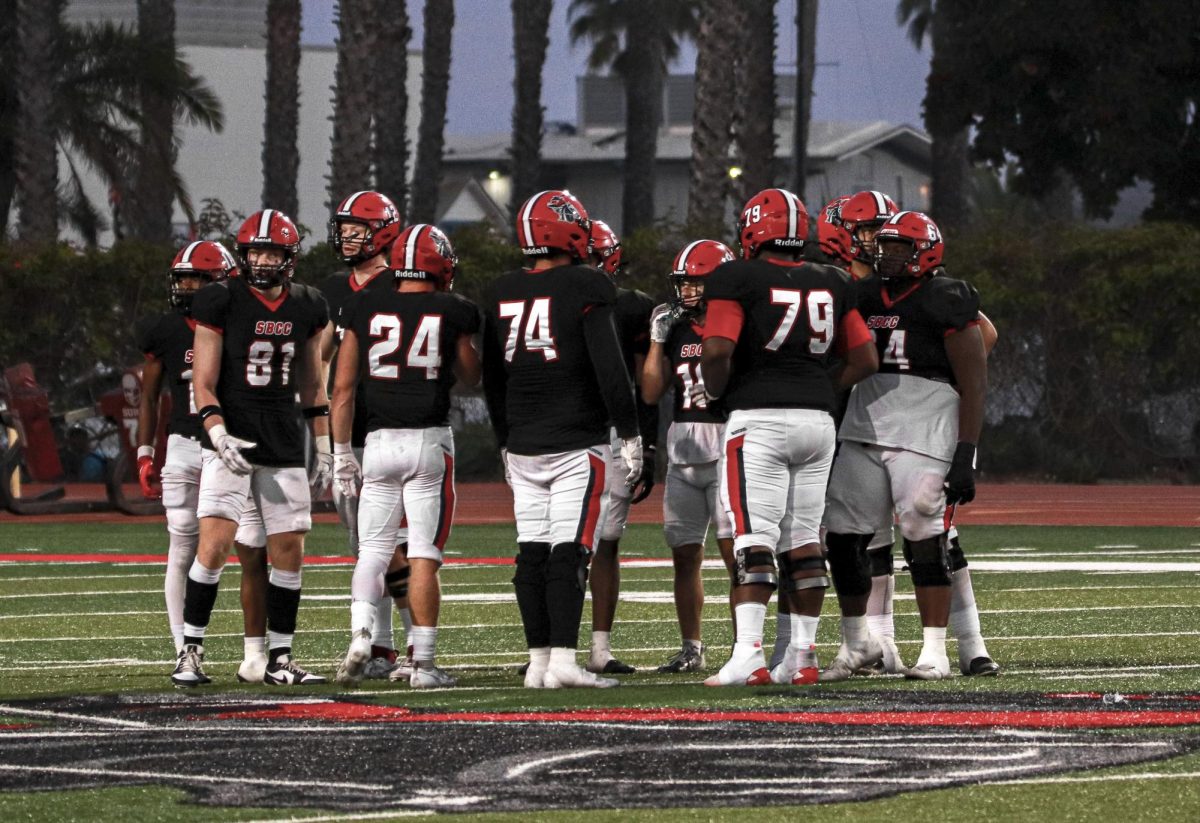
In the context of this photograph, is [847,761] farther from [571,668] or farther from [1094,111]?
[1094,111]

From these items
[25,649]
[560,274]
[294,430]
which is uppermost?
[560,274]

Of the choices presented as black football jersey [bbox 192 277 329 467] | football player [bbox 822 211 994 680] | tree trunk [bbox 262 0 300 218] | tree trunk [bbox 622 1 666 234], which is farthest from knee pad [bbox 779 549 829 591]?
tree trunk [bbox 622 1 666 234]

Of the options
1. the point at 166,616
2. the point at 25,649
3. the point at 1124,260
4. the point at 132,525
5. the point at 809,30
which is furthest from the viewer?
the point at 809,30

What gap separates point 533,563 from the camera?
9.99 m

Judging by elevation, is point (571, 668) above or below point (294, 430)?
below

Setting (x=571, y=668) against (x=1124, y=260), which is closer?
(x=571, y=668)

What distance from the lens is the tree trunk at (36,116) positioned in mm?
32531

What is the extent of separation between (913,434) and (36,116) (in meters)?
24.9

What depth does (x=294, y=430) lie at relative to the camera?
10.6 meters

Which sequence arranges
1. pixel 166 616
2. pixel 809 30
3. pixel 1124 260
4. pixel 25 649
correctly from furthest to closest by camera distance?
pixel 809 30 < pixel 1124 260 < pixel 166 616 < pixel 25 649

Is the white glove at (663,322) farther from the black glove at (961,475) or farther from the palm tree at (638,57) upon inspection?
the palm tree at (638,57)

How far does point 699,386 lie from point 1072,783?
4.66m

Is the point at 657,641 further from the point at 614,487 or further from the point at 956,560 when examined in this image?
the point at 956,560

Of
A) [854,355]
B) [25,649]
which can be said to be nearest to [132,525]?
[25,649]
